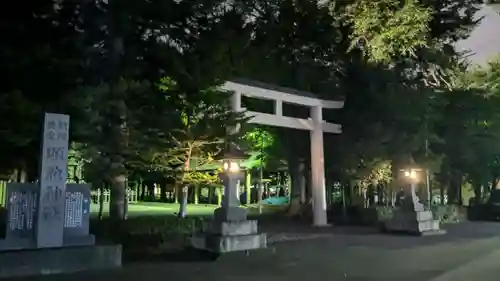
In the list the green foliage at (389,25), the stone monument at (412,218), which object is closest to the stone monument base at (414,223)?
the stone monument at (412,218)

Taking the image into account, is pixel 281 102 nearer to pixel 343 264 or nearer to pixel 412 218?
pixel 412 218

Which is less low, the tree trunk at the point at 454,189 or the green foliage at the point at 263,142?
the green foliage at the point at 263,142

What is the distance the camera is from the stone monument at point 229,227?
39.8 feet

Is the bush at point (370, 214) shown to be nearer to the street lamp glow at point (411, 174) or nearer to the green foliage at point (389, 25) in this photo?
the street lamp glow at point (411, 174)

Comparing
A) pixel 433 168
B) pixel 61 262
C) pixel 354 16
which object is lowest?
pixel 61 262

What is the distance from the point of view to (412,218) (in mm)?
18031

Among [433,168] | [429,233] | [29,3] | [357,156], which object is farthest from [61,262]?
[433,168]

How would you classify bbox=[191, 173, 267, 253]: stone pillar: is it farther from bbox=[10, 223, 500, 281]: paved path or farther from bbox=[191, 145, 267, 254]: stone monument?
bbox=[10, 223, 500, 281]: paved path

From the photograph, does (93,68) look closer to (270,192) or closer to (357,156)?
(357,156)

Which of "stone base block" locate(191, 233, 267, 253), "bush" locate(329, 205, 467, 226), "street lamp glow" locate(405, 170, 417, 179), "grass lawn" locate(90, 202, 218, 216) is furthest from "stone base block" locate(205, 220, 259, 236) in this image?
"bush" locate(329, 205, 467, 226)

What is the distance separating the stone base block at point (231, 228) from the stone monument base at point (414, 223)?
7.19 m

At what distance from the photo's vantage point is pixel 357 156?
21.5 meters

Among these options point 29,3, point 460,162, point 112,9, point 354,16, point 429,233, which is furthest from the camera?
point 460,162

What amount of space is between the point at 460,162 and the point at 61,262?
21.5 m
